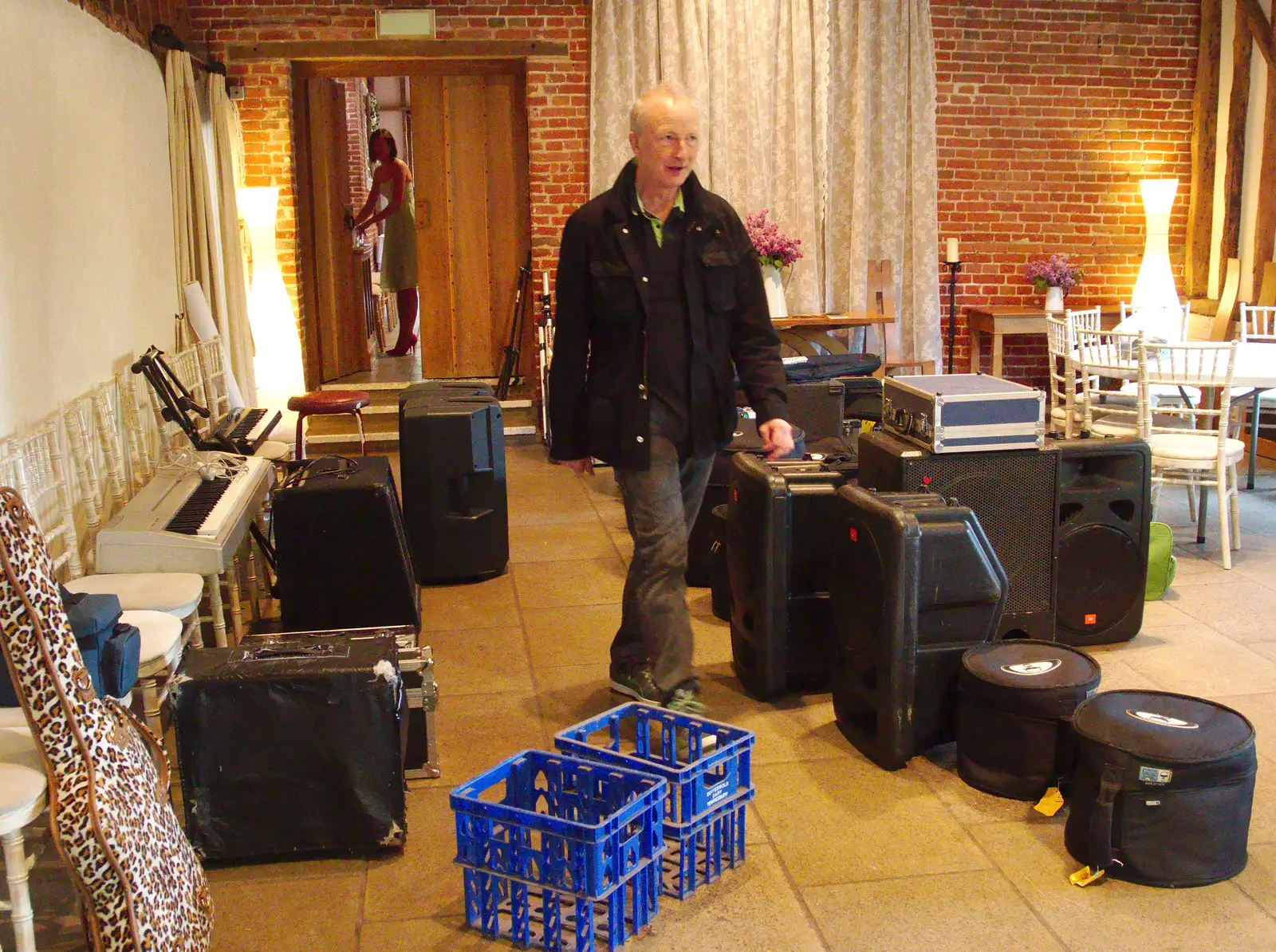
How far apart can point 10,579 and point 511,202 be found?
256 inches

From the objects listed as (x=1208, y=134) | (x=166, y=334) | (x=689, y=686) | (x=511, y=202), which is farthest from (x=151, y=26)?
(x=1208, y=134)

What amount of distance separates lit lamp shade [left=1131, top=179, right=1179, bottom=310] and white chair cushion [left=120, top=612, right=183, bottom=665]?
6600 millimetres

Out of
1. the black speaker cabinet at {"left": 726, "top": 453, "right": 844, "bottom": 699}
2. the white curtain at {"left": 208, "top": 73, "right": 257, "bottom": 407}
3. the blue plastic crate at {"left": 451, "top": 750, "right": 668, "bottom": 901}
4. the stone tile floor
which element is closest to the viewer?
the blue plastic crate at {"left": 451, "top": 750, "right": 668, "bottom": 901}

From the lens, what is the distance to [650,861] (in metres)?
2.44

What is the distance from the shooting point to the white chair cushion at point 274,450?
5207mm

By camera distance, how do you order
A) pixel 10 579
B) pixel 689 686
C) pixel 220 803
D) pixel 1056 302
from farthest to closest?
pixel 1056 302
pixel 689 686
pixel 220 803
pixel 10 579

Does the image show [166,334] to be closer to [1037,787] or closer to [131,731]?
[131,731]

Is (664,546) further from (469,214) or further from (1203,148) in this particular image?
(1203,148)

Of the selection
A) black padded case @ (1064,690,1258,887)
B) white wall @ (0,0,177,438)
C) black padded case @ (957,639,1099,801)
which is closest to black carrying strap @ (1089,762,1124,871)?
black padded case @ (1064,690,1258,887)

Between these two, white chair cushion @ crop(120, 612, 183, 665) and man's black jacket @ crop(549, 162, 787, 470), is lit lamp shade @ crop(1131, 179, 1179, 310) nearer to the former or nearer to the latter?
man's black jacket @ crop(549, 162, 787, 470)

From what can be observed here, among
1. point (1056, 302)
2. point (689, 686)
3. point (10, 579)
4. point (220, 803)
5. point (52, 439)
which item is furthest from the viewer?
point (1056, 302)

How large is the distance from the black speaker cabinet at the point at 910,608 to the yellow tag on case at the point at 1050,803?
32 centimetres

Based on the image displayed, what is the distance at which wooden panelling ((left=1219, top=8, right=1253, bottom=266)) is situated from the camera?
789 cm

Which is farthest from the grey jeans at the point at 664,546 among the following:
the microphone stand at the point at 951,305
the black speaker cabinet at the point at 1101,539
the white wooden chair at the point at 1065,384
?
the microphone stand at the point at 951,305
